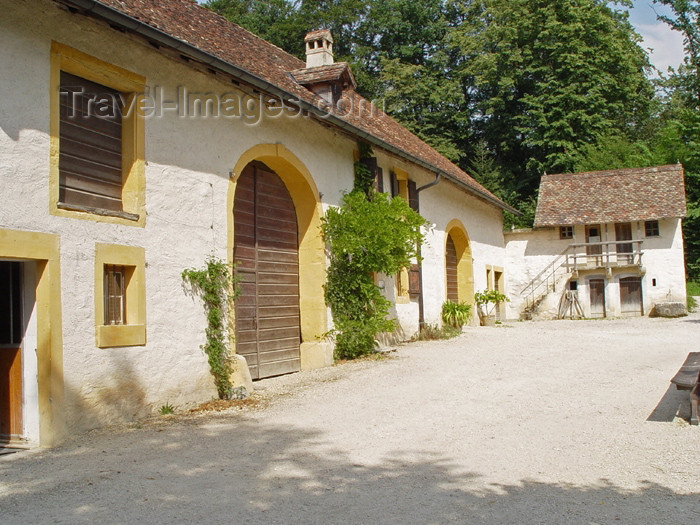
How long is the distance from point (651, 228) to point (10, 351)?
83.1ft

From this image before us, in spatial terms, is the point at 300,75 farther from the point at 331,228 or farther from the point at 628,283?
the point at 628,283

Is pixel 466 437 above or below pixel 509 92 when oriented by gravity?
below

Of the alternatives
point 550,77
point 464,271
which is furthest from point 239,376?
point 550,77

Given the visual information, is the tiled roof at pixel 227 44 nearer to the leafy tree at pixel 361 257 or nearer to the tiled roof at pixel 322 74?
the tiled roof at pixel 322 74

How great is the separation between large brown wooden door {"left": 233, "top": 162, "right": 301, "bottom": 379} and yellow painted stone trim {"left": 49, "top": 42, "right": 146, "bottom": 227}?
2379 millimetres

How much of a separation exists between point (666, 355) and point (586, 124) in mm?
23442

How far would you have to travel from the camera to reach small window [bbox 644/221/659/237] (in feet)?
87.8

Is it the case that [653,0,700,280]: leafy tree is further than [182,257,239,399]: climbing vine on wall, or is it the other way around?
[653,0,700,280]: leafy tree

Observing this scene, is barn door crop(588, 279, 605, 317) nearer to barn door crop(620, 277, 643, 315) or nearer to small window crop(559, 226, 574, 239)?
barn door crop(620, 277, 643, 315)

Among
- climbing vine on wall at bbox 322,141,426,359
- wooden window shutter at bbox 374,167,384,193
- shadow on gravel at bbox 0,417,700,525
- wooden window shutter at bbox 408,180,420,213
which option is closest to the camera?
shadow on gravel at bbox 0,417,700,525

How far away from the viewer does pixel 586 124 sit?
3338 cm

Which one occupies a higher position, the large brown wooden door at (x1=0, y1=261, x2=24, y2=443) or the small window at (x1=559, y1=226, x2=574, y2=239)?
the small window at (x1=559, y1=226, x2=574, y2=239)

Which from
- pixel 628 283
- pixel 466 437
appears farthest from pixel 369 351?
pixel 628 283

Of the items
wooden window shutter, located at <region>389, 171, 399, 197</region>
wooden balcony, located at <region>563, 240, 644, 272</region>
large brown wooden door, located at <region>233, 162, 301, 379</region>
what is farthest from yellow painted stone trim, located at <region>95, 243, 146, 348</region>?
wooden balcony, located at <region>563, 240, 644, 272</region>
